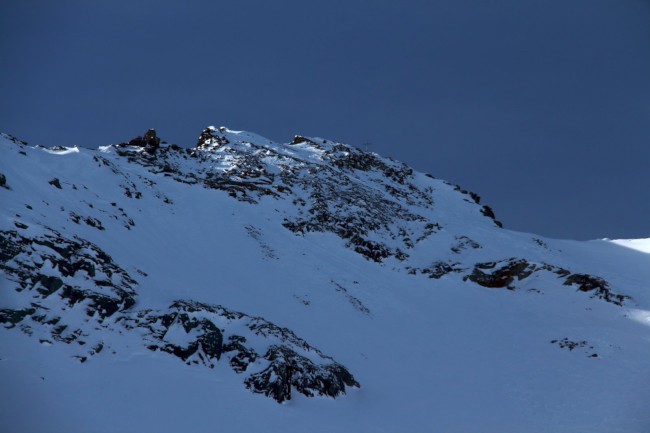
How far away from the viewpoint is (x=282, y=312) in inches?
1213

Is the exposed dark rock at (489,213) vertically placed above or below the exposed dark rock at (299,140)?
below

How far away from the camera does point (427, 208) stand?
202 ft

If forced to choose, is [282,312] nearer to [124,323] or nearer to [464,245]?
[124,323]

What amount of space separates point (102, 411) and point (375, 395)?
39.8 ft

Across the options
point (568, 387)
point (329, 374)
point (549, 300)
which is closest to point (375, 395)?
point (329, 374)

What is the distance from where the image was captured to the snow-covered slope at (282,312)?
19672 millimetres

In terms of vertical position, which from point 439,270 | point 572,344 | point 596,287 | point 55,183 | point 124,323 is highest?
point 439,270

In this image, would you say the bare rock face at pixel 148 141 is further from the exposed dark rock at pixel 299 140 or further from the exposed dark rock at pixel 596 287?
the exposed dark rock at pixel 596 287

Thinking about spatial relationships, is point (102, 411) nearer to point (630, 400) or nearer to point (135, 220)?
point (135, 220)

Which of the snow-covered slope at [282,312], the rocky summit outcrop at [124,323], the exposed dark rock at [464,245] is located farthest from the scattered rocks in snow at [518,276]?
the rocky summit outcrop at [124,323]

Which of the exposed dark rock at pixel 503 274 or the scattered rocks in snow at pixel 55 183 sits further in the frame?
the exposed dark rock at pixel 503 274

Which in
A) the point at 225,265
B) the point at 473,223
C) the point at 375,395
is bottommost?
the point at 375,395

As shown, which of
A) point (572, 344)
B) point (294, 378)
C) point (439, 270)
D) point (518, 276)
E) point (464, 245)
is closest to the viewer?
point (294, 378)

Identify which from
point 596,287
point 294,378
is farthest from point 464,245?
point 294,378
